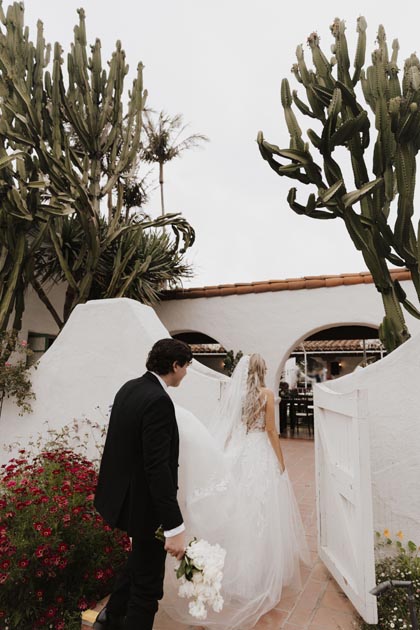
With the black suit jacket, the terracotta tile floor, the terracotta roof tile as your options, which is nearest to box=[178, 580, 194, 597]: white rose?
the black suit jacket

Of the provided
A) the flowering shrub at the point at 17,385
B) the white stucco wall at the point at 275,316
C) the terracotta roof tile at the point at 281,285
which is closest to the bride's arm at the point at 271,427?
the flowering shrub at the point at 17,385

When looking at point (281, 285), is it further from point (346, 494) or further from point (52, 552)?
point (52, 552)

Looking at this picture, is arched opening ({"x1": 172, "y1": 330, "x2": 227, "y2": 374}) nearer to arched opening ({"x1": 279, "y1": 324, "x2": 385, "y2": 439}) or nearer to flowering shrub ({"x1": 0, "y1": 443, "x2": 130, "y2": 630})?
arched opening ({"x1": 279, "y1": 324, "x2": 385, "y2": 439})

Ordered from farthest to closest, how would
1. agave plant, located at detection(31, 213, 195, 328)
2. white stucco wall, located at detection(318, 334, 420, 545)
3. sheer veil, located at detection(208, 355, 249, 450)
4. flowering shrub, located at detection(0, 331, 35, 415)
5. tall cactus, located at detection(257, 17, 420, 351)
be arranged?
agave plant, located at detection(31, 213, 195, 328)
flowering shrub, located at detection(0, 331, 35, 415)
tall cactus, located at detection(257, 17, 420, 351)
sheer veil, located at detection(208, 355, 249, 450)
white stucco wall, located at detection(318, 334, 420, 545)

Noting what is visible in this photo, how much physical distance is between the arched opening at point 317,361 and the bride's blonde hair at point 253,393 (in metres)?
0.70

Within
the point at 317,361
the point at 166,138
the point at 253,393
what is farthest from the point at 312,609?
the point at 317,361

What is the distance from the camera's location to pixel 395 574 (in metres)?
3.00

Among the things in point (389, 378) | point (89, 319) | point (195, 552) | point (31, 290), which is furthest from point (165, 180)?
point (195, 552)

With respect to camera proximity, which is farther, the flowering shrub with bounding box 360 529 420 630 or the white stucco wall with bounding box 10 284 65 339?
the white stucco wall with bounding box 10 284 65 339

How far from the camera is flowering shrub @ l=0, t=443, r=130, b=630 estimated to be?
256 centimetres

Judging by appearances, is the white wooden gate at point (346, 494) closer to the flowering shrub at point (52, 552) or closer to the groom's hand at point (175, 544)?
the groom's hand at point (175, 544)

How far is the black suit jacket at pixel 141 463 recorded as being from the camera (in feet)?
6.59

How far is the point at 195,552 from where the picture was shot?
6.69 ft

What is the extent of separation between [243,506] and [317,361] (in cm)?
2327
